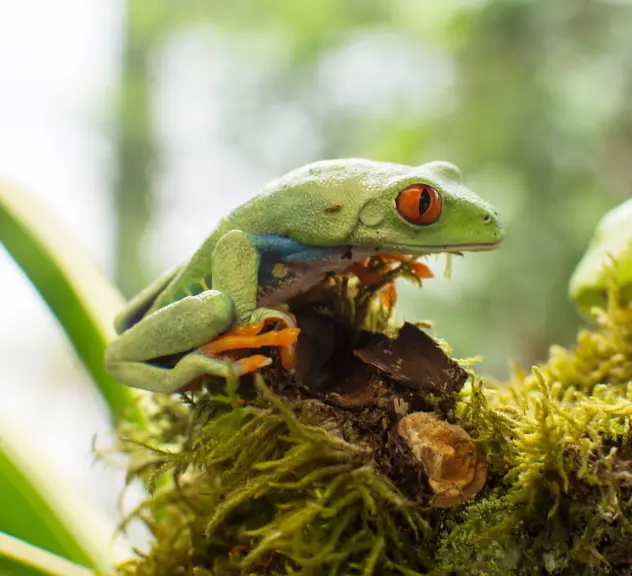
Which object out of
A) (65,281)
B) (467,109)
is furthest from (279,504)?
(467,109)

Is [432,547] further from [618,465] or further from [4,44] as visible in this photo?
[4,44]

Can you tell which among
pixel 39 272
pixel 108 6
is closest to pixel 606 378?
Answer: pixel 39 272

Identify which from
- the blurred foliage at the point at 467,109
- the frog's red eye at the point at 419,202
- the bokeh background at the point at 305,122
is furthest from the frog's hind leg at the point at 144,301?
the blurred foliage at the point at 467,109

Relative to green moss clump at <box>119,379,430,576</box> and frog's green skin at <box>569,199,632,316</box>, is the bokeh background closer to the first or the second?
frog's green skin at <box>569,199,632,316</box>

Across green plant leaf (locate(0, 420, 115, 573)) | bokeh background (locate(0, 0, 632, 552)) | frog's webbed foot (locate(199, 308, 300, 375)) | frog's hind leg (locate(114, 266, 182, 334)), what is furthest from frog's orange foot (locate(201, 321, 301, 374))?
bokeh background (locate(0, 0, 632, 552))

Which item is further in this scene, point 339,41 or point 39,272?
point 339,41

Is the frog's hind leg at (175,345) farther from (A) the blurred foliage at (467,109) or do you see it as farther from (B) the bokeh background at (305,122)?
(A) the blurred foliage at (467,109)

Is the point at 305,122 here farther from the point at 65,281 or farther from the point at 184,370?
the point at 184,370
